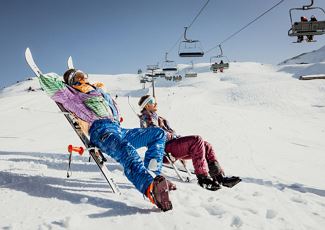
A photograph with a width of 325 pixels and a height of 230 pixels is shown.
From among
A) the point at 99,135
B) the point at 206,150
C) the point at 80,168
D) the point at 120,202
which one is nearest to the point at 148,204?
the point at 120,202

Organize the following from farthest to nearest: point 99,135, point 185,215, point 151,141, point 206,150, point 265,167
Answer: point 265,167 → point 206,150 → point 151,141 → point 99,135 → point 185,215

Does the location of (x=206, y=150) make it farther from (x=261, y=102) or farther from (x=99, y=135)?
(x=261, y=102)

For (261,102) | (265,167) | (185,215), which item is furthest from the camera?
(261,102)

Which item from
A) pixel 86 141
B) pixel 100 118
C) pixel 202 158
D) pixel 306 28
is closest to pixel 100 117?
pixel 100 118

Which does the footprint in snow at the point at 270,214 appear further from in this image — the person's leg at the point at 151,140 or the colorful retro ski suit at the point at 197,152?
the person's leg at the point at 151,140

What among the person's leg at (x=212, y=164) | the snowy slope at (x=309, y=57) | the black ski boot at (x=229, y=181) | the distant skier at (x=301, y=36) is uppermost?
the snowy slope at (x=309, y=57)

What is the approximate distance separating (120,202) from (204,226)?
935mm

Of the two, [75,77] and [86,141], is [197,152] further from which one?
[75,77]

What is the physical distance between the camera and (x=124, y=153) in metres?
3.16

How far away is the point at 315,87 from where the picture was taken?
143 feet

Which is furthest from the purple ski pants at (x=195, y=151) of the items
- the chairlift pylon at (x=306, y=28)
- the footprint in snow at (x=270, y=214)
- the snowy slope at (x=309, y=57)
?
the snowy slope at (x=309, y=57)

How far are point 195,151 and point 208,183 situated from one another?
0.45m

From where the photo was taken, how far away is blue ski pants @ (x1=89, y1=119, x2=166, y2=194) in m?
3.00

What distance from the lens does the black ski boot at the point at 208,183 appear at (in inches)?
148
